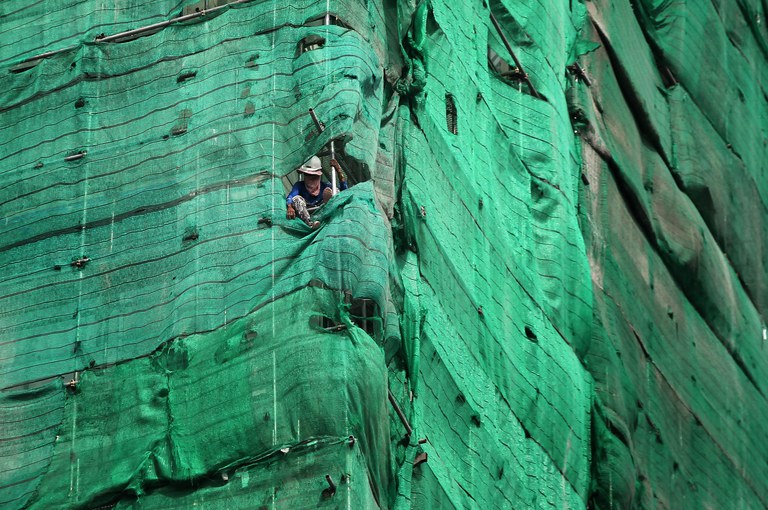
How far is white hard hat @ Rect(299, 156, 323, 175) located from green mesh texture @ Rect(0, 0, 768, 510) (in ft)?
0.31

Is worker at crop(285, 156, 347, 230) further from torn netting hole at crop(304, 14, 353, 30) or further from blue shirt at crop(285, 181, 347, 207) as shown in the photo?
torn netting hole at crop(304, 14, 353, 30)

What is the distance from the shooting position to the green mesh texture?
1630cm

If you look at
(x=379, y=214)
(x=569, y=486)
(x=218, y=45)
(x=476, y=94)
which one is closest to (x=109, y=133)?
(x=218, y=45)

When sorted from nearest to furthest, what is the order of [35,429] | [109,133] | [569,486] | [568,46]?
[35,429] → [109,133] → [569,486] → [568,46]

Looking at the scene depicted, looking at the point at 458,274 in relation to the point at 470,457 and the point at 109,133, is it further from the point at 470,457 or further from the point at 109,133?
the point at 109,133

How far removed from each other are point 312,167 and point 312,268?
1.33 m

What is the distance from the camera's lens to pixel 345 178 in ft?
58.2

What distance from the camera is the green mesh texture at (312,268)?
642 inches

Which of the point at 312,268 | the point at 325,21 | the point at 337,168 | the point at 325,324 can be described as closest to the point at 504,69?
the point at 325,21

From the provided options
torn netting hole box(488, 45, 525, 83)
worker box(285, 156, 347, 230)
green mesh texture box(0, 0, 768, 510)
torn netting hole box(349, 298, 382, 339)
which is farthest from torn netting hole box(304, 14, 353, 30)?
torn netting hole box(488, 45, 525, 83)

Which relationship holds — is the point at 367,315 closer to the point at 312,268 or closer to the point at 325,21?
the point at 312,268

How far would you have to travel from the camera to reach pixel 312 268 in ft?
54.1

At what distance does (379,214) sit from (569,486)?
4.87 meters

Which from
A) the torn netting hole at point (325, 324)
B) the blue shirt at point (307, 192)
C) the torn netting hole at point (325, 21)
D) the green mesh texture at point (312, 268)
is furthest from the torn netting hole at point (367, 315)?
the torn netting hole at point (325, 21)
